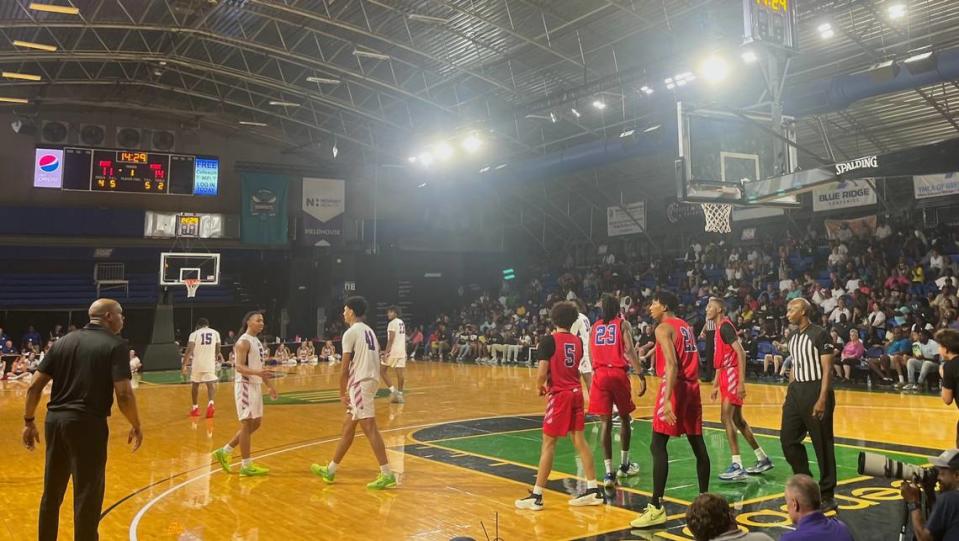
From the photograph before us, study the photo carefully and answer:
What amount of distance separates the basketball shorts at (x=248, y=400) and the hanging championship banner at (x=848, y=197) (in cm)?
2007

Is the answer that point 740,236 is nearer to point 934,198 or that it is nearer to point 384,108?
point 934,198

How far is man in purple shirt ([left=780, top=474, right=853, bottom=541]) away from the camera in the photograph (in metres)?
3.05

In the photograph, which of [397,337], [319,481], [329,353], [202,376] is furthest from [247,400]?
[329,353]

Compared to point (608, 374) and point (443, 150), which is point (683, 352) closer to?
point (608, 374)

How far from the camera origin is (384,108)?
90.6ft

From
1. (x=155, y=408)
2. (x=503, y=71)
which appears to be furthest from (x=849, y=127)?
(x=155, y=408)

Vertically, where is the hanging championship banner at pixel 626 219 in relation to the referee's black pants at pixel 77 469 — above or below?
above

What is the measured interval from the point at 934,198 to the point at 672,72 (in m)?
9.81

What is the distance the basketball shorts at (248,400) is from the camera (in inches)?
315

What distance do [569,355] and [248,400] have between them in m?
3.75

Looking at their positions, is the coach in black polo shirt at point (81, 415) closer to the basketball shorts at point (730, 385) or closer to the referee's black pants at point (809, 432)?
the referee's black pants at point (809, 432)

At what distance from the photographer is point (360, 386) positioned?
736cm

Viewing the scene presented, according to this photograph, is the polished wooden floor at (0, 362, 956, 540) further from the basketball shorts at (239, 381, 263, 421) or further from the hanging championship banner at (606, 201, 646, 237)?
the hanging championship banner at (606, 201, 646, 237)

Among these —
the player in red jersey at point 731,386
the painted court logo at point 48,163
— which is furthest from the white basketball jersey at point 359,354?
the painted court logo at point 48,163
